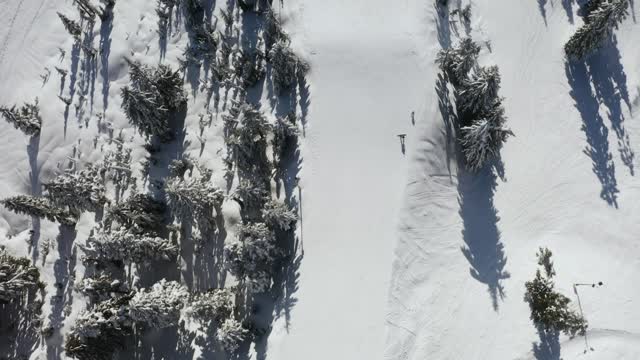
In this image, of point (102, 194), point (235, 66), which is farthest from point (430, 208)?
point (102, 194)

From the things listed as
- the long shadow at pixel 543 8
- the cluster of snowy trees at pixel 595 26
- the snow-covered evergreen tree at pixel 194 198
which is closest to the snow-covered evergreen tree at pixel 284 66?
the snow-covered evergreen tree at pixel 194 198

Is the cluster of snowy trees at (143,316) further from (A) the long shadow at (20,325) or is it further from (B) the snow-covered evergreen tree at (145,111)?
(B) the snow-covered evergreen tree at (145,111)

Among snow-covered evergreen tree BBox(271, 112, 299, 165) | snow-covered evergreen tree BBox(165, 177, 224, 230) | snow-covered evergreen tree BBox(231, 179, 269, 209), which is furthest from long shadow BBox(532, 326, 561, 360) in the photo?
snow-covered evergreen tree BBox(165, 177, 224, 230)

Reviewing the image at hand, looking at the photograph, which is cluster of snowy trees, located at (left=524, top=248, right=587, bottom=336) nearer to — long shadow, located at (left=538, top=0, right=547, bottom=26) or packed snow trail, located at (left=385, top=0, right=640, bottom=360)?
packed snow trail, located at (left=385, top=0, right=640, bottom=360)

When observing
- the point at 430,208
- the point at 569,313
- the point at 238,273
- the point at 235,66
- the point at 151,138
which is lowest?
the point at 569,313

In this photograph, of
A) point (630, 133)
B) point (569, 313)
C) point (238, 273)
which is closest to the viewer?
point (569, 313)

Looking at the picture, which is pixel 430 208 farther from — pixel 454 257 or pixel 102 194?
pixel 102 194

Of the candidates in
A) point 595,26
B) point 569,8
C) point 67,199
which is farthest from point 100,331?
point 569,8
